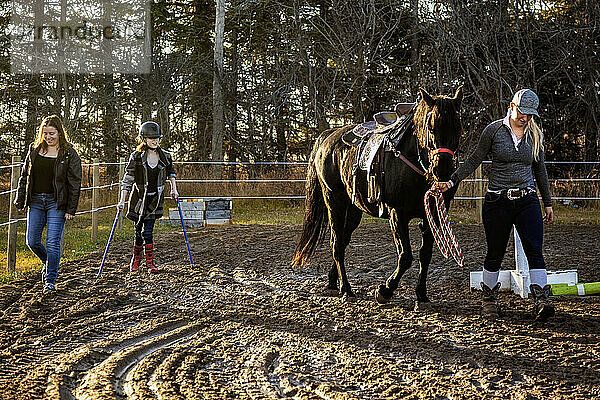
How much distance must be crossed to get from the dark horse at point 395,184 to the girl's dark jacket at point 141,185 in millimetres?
1910

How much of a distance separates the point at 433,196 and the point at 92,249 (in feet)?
20.1

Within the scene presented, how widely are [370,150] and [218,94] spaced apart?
14807 mm

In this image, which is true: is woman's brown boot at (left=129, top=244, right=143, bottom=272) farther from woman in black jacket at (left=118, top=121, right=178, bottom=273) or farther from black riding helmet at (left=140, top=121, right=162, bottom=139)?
black riding helmet at (left=140, top=121, right=162, bottom=139)

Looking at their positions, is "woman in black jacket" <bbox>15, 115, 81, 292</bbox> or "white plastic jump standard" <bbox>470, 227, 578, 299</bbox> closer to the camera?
"white plastic jump standard" <bbox>470, 227, 578, 299</bbox>

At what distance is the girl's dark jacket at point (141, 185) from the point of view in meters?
7.37

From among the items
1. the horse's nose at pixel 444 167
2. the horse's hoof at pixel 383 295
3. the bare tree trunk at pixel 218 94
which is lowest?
the horse's hoof at pixel 383 295

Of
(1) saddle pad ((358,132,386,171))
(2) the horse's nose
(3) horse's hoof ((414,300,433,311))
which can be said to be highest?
(1) saddle pad ((358,132,386,171))

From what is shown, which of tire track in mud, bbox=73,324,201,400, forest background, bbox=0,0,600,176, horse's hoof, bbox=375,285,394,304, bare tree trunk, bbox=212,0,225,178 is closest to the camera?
tire track in mud, bbox=73,324,201,400

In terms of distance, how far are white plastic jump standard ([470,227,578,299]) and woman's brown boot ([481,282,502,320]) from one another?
79 centimetres

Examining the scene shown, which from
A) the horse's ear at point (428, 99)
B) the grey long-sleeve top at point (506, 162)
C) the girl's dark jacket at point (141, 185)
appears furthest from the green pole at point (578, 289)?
the girl's dark jacket at point (141, 185)

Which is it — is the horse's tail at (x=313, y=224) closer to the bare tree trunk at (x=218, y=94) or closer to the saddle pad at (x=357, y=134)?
the saddle pad at (x=357, y=134)

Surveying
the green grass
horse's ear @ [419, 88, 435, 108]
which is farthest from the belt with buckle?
the green grass

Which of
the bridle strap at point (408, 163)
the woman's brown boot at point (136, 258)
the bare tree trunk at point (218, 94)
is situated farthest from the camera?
the bare tree trunk at point (218, 94)

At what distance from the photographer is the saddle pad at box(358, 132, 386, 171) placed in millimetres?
5586
